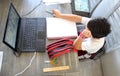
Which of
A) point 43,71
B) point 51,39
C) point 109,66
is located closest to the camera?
point 43,71

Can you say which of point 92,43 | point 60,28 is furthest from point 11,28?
point 92,43

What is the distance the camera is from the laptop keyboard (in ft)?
4.05

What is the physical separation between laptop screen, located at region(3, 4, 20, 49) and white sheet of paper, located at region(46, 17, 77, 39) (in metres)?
0.24

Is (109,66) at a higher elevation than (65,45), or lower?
lower

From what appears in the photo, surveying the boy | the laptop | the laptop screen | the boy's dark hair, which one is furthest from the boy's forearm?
the laptop screen

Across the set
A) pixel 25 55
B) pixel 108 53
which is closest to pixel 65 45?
pixel 25 55

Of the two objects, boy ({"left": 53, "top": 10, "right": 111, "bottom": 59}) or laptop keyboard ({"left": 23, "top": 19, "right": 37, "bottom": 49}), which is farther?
laptop keyboard ({"left": 23, "top": 19, "right": 37, "bottom": 49})

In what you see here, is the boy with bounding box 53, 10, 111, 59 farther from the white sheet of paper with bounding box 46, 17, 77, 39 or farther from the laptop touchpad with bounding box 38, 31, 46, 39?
the laptop touchpad with bounding box 38, 31, 46, 39

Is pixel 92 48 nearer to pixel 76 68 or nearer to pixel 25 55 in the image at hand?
pixel 76 68

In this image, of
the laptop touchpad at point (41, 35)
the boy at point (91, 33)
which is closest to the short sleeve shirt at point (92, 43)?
the boy at point (91, 33)

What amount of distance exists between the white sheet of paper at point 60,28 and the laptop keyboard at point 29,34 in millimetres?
113

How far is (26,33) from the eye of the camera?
129cm

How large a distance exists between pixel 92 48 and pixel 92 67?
0.56m

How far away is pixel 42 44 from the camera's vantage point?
48.8 inches
